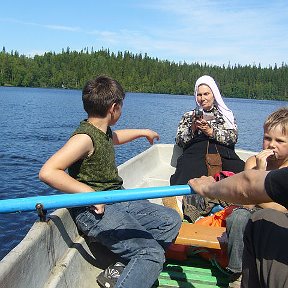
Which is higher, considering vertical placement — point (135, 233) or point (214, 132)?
point (214, 132)

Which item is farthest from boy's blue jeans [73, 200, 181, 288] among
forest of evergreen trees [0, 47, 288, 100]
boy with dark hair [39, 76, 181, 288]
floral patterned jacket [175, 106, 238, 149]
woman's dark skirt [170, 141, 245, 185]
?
forest of evergreen trees [0, 47, 288, 100]

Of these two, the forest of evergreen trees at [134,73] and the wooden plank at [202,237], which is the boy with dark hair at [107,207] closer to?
the wooden plank at [202,237]

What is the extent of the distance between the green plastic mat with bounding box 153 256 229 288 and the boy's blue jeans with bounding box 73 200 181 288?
12.5 inches

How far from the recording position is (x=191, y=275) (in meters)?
3.52

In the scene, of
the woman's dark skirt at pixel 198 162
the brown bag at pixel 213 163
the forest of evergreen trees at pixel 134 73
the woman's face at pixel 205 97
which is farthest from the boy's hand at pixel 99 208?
the forest of evergreen trees at pixel 134 73

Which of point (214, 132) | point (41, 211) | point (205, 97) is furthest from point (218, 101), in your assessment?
point (41, 211)

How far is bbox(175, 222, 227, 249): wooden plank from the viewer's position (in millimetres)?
3465

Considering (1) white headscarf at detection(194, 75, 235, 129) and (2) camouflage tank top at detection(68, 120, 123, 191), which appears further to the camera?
(1) white headscarf at detection(194, 75, 235, 129)

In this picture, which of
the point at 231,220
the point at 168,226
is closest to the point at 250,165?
the point at 231,220

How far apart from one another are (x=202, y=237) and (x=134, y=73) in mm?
137361

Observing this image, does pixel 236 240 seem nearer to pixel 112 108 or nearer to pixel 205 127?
pixel 112 108

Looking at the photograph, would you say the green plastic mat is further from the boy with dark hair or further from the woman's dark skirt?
the woman's dark skirt

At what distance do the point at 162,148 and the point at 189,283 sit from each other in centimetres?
446

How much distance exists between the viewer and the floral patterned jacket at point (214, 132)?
5.45m
